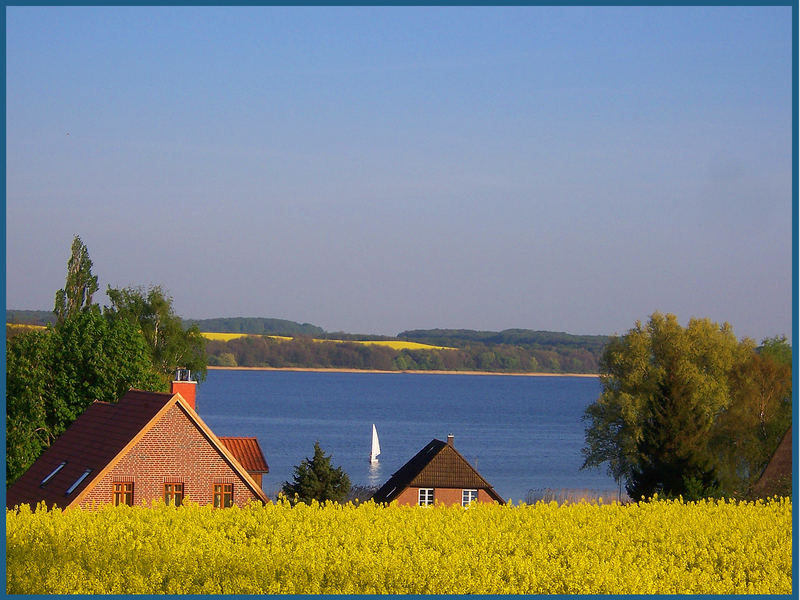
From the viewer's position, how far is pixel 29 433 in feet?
144

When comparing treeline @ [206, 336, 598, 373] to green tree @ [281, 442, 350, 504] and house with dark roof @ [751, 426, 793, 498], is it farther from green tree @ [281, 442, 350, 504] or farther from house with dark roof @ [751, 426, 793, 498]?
house with dark roof @ [751, 426, 793, 498]

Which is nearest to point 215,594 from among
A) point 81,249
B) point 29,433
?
point 29,433

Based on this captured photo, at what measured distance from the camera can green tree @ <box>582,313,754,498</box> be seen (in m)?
57.3

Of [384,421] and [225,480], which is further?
[384,421]

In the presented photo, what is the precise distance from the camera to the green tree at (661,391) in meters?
57.3

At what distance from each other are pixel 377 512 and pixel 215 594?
6.39 metres

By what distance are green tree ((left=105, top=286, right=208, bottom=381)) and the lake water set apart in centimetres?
891

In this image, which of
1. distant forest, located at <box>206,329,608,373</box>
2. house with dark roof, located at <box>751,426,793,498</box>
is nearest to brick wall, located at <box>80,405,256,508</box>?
house with dark roof, located at <box>751,426,793,498</box>

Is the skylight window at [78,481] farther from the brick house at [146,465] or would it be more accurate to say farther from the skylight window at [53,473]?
the skylight window at [53,473]

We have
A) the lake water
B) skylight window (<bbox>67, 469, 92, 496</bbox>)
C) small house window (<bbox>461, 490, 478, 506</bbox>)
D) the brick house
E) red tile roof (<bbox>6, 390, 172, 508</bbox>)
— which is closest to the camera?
skylight window (<bbox>67, 469, 92, 496</bbox>)

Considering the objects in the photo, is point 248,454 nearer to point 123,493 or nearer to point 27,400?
point 123,493

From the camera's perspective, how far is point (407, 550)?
16.4m

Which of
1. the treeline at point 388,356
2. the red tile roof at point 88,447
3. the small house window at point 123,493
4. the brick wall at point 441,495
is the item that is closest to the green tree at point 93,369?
the red tile roof at point 88,447

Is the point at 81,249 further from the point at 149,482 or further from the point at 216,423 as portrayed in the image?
the point at 216,423
